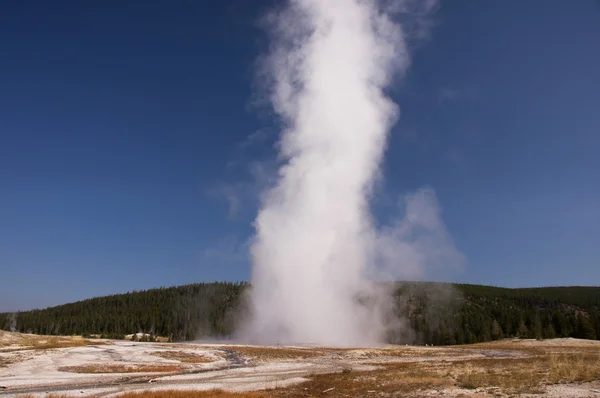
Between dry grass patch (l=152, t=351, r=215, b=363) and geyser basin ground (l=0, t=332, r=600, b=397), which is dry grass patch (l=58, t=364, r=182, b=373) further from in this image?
dry grass patch (l=152, t=351, r=215, b=363)

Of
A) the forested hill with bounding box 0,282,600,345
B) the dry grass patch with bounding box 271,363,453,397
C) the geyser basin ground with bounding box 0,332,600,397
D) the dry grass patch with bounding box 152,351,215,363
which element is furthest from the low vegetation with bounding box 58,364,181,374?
the forested hill with bounding box 0,282,600,345

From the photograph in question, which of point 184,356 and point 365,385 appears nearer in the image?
point 365,385

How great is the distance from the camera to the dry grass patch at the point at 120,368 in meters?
41.3

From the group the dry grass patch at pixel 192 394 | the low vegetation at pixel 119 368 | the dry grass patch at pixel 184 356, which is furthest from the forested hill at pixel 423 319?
the dry grass patch at pixel 192 394

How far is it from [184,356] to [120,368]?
636 inches

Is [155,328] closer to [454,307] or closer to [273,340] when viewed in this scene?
[273,340]

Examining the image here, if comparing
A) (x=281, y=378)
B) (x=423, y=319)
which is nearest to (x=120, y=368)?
(x=281, y=378)

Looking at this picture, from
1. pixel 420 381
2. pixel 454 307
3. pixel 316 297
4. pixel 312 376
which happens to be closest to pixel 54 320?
pixel 316 297

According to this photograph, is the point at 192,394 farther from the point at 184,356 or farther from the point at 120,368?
the point at 184,356

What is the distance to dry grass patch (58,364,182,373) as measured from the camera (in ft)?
136

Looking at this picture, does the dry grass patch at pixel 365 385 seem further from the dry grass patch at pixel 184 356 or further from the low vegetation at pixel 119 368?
the dry grass patch at pixel 184 356

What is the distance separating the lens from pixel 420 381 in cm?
2756

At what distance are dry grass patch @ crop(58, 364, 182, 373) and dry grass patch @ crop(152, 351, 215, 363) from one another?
7.77 meters

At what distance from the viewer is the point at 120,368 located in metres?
43.2
